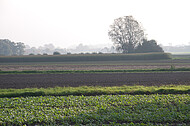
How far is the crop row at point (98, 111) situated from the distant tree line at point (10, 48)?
115 m

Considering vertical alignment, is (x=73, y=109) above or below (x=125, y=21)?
below

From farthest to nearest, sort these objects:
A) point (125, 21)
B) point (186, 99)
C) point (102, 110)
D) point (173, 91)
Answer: point (125, 21) → point (173, 91) → point (186, 99) → point (102, 110)

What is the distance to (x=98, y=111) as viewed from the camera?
40.4 feet

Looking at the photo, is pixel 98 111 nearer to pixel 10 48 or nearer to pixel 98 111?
pixel 98 111

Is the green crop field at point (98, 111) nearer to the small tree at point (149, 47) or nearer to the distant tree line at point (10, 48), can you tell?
the small tree at point (149, 47)

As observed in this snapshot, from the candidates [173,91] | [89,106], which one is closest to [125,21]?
[173,91]

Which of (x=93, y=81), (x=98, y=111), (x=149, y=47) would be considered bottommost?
(x=98, y=111)

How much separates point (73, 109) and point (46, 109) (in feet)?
5.21

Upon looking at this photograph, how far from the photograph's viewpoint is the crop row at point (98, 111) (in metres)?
11.1

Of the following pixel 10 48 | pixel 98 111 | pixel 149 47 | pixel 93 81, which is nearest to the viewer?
pixel 98 111

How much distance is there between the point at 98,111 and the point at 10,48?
12581 cm

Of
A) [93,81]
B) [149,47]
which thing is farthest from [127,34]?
[93,81]

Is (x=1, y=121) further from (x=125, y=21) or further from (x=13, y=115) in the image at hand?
(x=125, y=21)

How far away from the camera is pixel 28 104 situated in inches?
541
